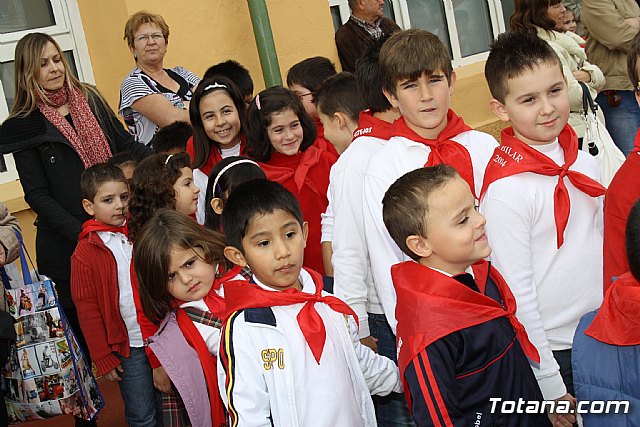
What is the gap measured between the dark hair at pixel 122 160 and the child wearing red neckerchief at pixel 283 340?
70.0 inches

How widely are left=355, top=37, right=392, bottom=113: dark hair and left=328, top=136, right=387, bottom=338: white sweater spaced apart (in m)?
0.15

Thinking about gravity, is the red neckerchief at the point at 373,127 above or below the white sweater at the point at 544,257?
above

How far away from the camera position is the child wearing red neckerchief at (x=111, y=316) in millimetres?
3842

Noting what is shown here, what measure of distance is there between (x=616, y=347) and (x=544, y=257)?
53 centimetres

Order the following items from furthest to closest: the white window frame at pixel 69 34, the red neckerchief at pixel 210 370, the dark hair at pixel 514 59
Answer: the white window frame at pixel 69 34
the red neckerchief at pixel 210 370
the dark hair at pixel 514 59

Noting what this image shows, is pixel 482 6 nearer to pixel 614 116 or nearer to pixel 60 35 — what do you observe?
pixel 614 116

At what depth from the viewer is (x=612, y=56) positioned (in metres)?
5.93

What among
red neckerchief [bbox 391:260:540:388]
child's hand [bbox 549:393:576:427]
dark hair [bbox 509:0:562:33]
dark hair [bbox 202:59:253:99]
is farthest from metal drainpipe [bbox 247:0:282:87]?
child's hand [bbox 549:393:576:427]

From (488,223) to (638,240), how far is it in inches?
23.7

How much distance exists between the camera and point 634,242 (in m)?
2.14

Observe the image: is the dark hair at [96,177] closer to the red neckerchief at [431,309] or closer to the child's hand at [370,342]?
the child's hand at [370,342]

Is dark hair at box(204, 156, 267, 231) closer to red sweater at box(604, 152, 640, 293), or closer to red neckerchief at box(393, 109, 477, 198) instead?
red neckerchief at box(393, 109, 477, 198)

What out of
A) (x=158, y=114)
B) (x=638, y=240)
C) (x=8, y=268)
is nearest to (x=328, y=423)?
(x=638, y=240)

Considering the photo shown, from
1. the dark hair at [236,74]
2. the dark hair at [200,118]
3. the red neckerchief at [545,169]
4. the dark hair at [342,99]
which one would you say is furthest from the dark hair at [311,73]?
the red neckerchief at [545,169]
